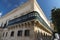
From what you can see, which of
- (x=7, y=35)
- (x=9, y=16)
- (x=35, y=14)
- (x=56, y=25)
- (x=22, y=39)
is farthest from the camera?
(x=9, y=16)

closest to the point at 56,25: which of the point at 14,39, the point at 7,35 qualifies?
the point at 14,39

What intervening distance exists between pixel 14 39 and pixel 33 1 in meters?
8.87

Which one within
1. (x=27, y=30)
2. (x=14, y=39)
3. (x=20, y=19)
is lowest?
(x=14, y=39)

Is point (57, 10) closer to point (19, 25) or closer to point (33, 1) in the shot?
point (33, 1)

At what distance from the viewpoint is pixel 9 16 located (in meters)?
29.3

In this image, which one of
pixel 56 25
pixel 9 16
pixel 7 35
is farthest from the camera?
pixel 9 16

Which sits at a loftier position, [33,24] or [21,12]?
[21,12]

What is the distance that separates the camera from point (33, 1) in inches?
846

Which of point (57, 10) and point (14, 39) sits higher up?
point (57, 10)

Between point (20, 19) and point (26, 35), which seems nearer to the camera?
point (26, 35)

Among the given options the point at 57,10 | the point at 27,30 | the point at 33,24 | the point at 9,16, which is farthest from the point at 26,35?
the point at 9,16

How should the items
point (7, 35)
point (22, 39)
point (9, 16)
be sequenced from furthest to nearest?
point (9, 16) < point (7, 35) < point (22, 39)

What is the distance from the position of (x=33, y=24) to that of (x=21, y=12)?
20.0 ft

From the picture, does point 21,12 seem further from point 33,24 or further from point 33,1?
point 33,24
